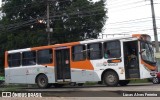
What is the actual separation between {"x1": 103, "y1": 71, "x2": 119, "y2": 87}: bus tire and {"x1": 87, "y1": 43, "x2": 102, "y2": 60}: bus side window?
46.4 inches

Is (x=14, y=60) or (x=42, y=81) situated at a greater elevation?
(x=14, y=60)

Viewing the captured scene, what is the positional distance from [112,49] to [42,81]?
6360 mm

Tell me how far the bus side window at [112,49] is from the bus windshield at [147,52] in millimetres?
1330

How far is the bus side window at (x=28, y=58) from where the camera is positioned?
27.7 m

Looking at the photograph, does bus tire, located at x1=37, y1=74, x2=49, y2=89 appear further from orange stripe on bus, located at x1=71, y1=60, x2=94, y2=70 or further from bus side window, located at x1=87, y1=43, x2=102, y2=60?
bus side window, located at x1=87, y1=43, x2=102, y2=60

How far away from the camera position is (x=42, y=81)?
2717 centimetres

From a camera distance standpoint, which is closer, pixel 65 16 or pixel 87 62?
pixel 87 62

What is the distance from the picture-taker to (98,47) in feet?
78.0

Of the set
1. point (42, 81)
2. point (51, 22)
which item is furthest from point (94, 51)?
point (51, 22)

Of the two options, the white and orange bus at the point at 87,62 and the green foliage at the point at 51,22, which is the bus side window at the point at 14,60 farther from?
the green foliage at the point at 51,22

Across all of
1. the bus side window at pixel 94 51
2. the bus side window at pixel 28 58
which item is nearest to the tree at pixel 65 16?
the bus side window at pixel 28 58

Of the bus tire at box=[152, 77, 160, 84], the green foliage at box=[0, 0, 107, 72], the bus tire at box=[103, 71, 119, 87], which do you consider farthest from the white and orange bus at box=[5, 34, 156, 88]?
the green foliage at box=[0, 0, 107, 72]

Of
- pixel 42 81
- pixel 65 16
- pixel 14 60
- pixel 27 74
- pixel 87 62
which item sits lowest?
pixel 42 81

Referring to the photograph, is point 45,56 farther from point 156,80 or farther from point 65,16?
point 65,16
